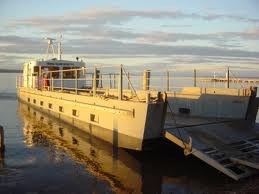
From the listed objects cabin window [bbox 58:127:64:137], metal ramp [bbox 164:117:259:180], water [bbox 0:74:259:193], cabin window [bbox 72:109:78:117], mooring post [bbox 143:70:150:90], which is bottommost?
water [bbox 0:74:259:193]

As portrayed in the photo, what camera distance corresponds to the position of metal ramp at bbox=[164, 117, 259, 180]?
9.76 meters

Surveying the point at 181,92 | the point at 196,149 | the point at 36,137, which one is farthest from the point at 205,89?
the point at 36,137

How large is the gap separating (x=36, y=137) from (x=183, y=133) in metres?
6.46

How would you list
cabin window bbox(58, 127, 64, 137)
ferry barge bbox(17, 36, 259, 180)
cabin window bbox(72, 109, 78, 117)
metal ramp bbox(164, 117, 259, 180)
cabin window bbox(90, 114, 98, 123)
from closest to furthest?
metal ramp bbox(164, 117, 259, 180) < ferry barge bbox(17, 36, 259, 180) < cabin window bbox(90, 114, 98, 123) < cabin window bbox(58, 127, 64, 137) < cabin window bbox(72, 109, 78, 117)

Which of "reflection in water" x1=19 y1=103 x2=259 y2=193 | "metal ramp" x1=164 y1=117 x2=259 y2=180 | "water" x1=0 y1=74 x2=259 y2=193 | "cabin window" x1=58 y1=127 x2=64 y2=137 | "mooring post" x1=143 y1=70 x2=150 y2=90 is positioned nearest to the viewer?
"water" x1=0 y1=74 x2=259 y2=193

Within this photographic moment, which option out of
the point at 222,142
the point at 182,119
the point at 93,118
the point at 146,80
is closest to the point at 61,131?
the point at 93,118

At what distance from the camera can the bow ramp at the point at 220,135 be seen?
984 centimetres

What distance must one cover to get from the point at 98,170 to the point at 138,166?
1.19m

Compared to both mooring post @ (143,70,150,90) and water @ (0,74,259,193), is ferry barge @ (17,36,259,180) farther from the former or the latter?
water @ (0,74,259,193)

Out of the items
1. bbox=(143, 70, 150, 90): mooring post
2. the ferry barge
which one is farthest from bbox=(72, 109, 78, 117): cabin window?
bbox=(143, 70, 150, 90): mooring post

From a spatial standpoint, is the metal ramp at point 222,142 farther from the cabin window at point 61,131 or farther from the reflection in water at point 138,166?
the cabin window at point 61,131

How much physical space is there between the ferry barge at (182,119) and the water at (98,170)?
468 millimetres

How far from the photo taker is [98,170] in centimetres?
1048

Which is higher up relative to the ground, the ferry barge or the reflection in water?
the ferry barge
